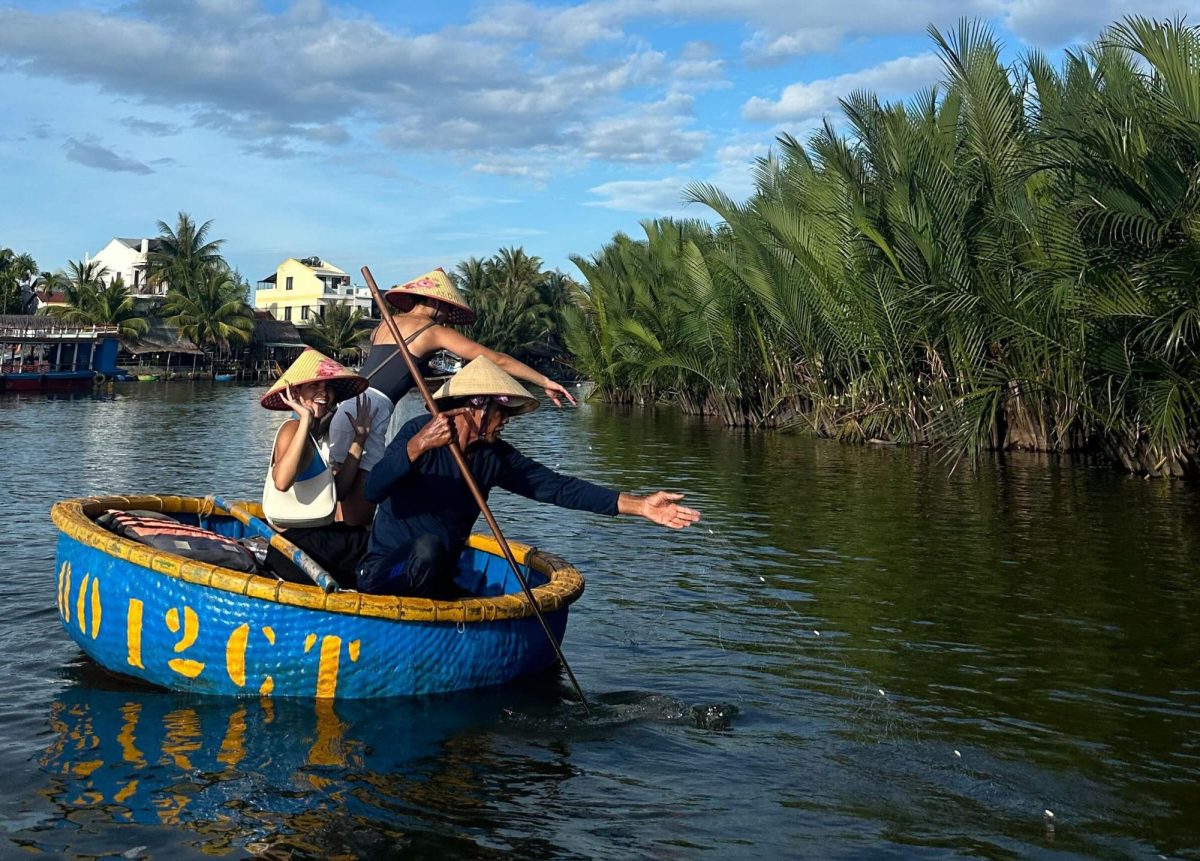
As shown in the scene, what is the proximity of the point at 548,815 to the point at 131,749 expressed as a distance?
6.82ft

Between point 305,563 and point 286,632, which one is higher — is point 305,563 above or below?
above

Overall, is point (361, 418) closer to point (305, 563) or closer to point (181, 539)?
point (305, 563)

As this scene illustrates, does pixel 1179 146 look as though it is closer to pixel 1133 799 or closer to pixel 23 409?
pixel 1133 799

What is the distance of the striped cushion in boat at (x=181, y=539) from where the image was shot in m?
6.79

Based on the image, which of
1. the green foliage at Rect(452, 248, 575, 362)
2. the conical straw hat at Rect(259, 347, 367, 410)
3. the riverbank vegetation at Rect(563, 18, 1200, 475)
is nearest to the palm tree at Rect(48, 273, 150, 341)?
the green foliage at Rect(452, 248, 575, 362)

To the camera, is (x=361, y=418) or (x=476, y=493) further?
(x=361, y=418)

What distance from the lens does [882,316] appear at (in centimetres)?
1997

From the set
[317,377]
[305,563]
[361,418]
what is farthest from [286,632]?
[361,418]

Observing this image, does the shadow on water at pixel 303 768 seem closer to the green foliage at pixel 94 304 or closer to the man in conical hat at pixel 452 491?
the man in conical hat at pixel 452 491

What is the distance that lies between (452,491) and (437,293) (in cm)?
156

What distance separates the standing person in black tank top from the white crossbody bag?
8.3 inches

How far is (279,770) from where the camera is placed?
17.5 ft

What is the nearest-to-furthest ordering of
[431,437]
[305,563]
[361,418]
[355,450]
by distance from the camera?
→ [431,437] → [305,563] → [355,450] → [361,418]

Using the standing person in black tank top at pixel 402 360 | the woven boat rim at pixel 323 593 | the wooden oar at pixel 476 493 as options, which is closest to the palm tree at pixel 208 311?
the standing person in black tank top at pixel 402 360
